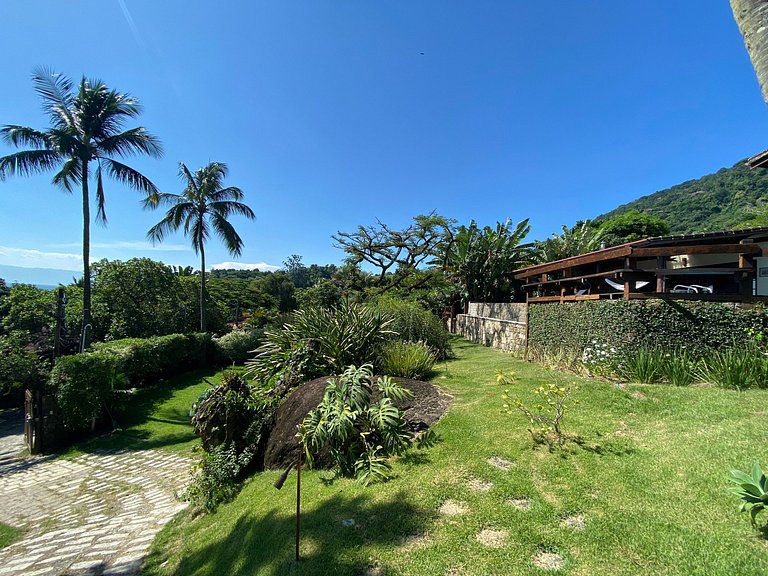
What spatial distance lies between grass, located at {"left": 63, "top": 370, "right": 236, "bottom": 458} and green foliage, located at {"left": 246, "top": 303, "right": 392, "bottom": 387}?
132 centimetres

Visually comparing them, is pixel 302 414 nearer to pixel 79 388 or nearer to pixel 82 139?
pixel 79 388

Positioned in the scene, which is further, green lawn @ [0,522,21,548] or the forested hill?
the forested hill

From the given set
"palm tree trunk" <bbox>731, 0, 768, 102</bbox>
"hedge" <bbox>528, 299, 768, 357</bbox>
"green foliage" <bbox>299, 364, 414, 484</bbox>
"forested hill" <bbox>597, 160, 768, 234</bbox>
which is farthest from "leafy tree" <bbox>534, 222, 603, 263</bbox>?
"forested hill" <bbox>597, 160, 768, 234</bbox>

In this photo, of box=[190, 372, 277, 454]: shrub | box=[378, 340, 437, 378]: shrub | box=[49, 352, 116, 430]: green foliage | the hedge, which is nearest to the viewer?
box=[190, 372, 277, 454]: shrub

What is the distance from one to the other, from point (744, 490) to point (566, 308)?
253 inches

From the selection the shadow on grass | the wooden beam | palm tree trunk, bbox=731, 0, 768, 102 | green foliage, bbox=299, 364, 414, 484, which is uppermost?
palm tree trunk, bbox=731, 0, 768, 102

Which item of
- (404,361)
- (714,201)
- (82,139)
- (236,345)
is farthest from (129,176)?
(714,201)

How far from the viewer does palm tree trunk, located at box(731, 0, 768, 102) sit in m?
1.60

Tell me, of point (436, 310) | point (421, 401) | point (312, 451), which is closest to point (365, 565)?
point (312, 451)

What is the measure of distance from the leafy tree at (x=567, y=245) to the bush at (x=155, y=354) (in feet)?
55.9

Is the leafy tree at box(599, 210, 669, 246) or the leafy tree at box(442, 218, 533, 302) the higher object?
the leafy tree at box(599, 210, 669, 246)

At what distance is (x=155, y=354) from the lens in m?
13.6

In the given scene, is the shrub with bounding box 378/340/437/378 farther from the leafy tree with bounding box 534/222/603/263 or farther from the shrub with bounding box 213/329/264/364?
the shrub with bounding box 213/329/264/364

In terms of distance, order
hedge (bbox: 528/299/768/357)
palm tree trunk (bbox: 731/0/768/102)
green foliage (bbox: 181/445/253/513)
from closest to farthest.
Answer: palm tree trunk (bbox: 731/0/768/102), green foliage (bbox: 181/445/253/513), hedge (bbox: 528/299/768/357)
